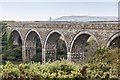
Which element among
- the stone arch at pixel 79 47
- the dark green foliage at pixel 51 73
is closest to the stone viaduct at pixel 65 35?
the stone arch at pixel 79 47

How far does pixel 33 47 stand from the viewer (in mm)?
12289

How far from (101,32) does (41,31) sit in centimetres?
349

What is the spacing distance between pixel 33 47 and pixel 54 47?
1.88 m

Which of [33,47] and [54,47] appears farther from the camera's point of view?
[33,47]

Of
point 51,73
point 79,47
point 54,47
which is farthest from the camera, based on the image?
point 54,47

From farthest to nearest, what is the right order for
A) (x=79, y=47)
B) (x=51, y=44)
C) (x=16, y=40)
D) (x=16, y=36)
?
(x=16, y=36) < (x=16, y=40) < (x=51, y=44) < (x=79, y=47)

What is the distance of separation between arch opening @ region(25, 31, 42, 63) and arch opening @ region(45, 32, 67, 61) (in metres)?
0.83

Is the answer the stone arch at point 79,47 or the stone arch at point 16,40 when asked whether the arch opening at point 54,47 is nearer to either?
the stone arch at point 79,47

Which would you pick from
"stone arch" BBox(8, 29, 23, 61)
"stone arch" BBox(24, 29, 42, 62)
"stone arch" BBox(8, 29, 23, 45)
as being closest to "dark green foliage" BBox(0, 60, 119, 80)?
"stone arch" BBox(24, 29, 42, 62)

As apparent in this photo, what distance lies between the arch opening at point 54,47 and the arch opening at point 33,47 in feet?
2.74

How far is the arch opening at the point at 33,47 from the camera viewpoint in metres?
11.9

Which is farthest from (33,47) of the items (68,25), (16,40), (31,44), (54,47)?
(68,25)

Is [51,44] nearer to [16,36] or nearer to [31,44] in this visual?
[31,44]

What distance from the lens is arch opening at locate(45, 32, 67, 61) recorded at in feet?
34.5
